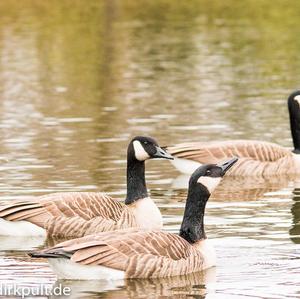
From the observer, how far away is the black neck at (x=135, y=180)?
15977 mm

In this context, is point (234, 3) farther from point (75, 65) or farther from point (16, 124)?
point (16, 124)

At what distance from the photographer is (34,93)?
31.2 meters

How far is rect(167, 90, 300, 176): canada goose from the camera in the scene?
20.1 m

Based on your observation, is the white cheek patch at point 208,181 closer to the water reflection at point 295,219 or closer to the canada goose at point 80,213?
the water reflection at point 295,219

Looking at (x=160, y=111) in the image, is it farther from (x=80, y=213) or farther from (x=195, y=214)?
(x=195, y=214)

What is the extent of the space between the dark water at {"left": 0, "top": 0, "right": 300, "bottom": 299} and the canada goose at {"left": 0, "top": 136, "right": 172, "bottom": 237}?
0.26 meters

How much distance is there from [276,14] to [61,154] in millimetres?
31695

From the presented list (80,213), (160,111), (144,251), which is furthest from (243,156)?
(144,251)

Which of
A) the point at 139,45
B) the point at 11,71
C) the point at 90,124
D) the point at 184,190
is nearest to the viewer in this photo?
the point at 184,190

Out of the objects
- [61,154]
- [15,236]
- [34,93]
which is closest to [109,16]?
[34,93]

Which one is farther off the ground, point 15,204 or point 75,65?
point 75,65

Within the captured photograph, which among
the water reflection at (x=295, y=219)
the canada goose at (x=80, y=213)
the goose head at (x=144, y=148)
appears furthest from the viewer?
the goose head at (x=144, y=148)

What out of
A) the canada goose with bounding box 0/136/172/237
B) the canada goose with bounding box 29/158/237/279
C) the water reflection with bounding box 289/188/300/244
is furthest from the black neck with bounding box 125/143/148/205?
the canada goose with bounding box 29/158/237/279

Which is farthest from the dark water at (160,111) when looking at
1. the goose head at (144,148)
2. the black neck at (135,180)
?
the goose head at (144,148)
